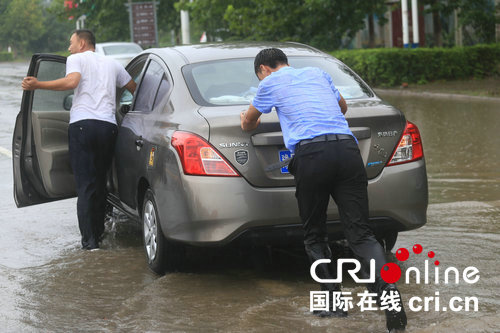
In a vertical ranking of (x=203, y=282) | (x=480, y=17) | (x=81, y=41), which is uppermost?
(x=480, y=17)

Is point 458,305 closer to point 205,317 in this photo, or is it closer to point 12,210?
point 205,317

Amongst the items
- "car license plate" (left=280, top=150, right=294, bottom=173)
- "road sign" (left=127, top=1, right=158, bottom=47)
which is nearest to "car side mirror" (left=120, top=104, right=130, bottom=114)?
"car license plate" (left=280, top=150, right=294, bottom=173)

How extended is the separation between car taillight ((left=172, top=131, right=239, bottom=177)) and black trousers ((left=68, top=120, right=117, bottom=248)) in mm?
1677

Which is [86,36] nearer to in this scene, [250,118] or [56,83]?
[56,83]

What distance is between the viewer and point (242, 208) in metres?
5.48

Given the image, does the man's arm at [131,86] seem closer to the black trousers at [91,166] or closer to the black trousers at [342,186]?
the black trousers at [91,166]

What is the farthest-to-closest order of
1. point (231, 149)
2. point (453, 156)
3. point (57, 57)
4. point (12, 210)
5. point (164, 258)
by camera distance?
point (453, 156) < point (12, 210) < point (57, 57) < point (164, 258) < point (231, 149)

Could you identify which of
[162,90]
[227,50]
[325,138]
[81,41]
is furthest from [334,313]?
[81,41]

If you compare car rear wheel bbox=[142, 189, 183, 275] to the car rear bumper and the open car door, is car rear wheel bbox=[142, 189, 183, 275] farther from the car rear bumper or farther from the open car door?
the open car door

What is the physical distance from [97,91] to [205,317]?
8.79 ft

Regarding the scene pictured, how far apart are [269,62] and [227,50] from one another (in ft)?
5.22

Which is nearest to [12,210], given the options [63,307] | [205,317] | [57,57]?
[57,57]

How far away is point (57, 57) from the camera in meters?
7.48

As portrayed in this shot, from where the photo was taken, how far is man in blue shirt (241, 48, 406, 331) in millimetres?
4820
